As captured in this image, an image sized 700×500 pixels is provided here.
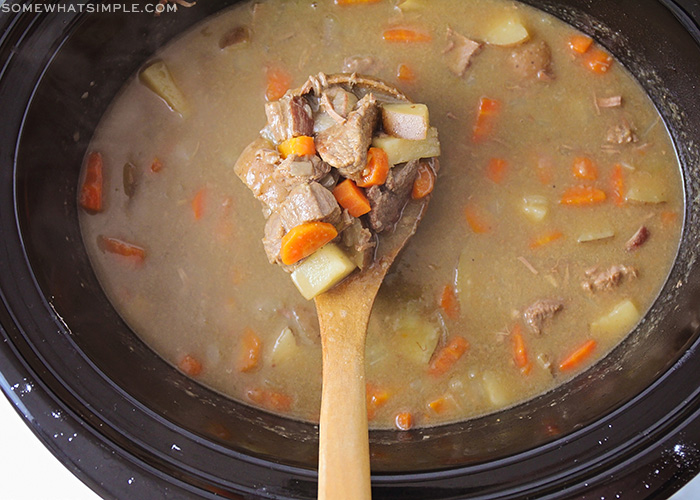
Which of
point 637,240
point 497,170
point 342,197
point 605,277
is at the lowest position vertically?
point 342,197

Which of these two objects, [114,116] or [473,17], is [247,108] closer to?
[114,116]

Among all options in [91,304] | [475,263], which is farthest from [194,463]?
[475,263]

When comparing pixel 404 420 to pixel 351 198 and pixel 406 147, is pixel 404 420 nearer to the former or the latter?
pixel 351 198

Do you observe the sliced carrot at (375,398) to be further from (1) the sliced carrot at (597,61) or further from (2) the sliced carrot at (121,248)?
(1) the sliced carrot at (597,61)

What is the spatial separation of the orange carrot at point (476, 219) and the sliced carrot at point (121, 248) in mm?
1603

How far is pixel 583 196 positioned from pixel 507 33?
0.90 meters

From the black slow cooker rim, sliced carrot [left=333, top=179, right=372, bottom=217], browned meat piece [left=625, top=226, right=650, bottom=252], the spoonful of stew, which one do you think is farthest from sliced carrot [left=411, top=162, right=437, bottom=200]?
the black slow cooker rim

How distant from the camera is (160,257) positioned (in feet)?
10.3

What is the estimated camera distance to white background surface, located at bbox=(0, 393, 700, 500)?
3.16m

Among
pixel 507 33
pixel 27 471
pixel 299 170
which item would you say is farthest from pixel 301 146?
pixel 27 471

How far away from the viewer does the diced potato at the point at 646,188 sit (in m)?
3.12

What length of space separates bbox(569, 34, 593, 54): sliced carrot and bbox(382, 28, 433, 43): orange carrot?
721 mm

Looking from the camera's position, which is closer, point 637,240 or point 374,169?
point 374,169

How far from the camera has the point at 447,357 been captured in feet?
10.0
